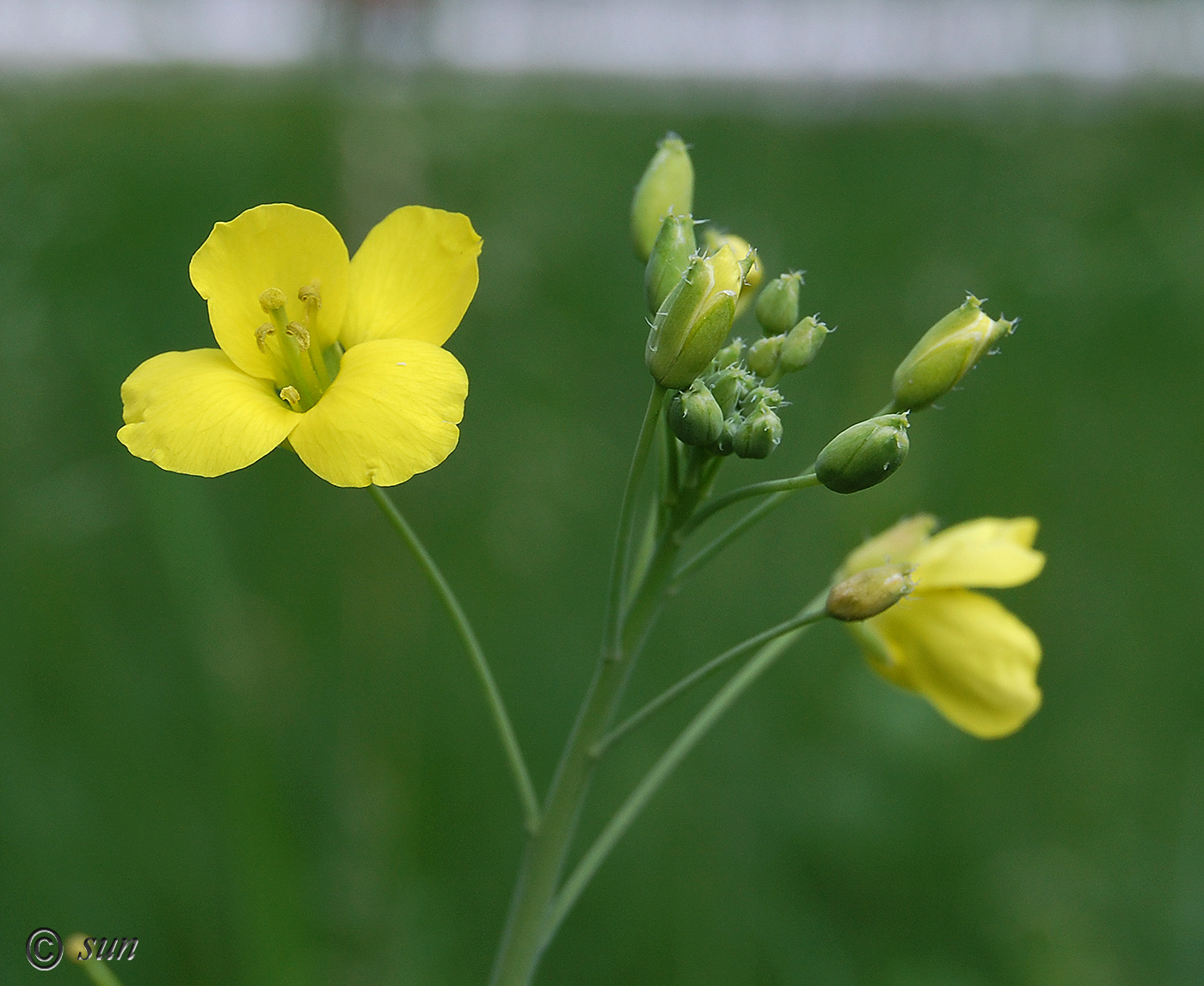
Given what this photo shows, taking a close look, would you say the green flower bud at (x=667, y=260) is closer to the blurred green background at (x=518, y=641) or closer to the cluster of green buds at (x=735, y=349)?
the cluster of green buds at (x=735, y=349)

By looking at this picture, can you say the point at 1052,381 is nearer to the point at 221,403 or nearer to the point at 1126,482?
the point at 1126,482

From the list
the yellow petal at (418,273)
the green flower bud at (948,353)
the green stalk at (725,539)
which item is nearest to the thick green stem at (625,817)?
the green stalk at (725,539)

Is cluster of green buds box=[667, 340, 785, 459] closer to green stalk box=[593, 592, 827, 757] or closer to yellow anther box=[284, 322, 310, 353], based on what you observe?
green stalk box=[593, 592, 827, 757]

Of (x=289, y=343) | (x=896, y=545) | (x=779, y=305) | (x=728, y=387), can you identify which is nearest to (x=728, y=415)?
(x=728, y=387)

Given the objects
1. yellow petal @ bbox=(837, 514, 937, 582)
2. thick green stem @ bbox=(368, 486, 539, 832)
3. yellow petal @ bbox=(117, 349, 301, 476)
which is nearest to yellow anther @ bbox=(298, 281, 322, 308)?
yellow petal @ bbox=(117, 349, 301, 476)

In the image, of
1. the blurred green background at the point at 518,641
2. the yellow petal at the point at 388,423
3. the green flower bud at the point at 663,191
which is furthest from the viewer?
the blurred green background at the point at 518,641

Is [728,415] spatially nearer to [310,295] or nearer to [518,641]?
[310,295]

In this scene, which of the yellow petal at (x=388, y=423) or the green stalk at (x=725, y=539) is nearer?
the yellow petal at (x=388, y=423)
